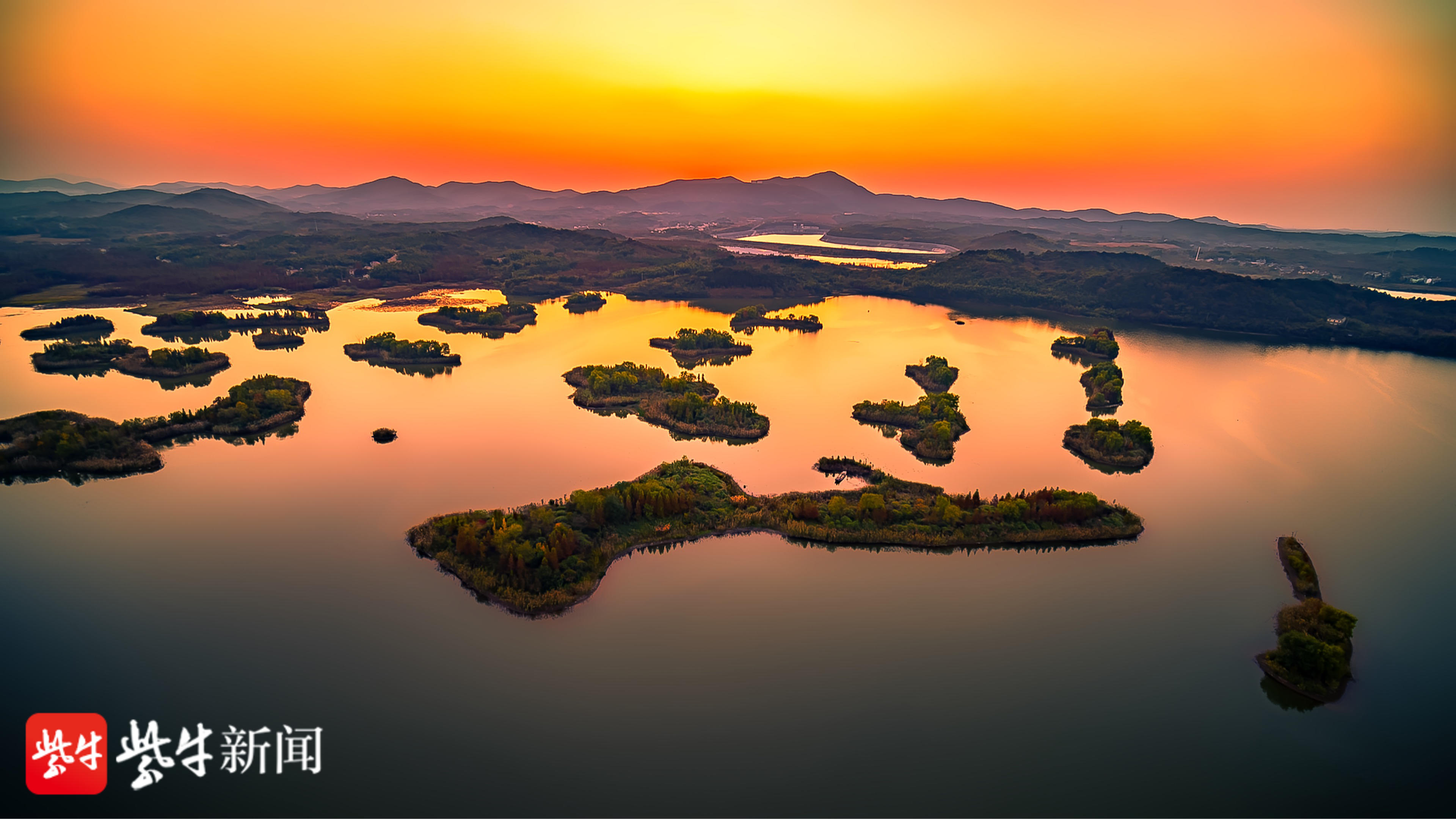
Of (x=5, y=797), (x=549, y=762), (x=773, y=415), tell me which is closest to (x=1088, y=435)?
(x=773, y=415)

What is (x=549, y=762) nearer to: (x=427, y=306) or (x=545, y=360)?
(x=545, y=360)

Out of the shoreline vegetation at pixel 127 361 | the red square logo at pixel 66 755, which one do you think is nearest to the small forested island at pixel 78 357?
the shoreline vegetation at pixel 127 361

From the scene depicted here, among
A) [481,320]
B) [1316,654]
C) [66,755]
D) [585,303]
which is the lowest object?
[66,755]

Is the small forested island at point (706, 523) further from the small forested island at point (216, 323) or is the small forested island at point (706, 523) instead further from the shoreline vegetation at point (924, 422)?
the small forested island at point (216, 323)

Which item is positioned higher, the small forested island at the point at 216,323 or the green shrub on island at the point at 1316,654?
the small forested island at the point at 216,323

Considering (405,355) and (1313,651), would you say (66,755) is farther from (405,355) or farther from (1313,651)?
(405,355)

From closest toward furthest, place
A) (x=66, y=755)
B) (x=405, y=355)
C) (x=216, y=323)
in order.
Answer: (x=66, y=755) < (x=405, y=355) < (x=216, y=323)

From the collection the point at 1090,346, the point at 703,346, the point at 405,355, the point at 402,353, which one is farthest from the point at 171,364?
the point at 1090,346

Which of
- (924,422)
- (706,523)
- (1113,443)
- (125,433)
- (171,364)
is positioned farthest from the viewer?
(171,364)
